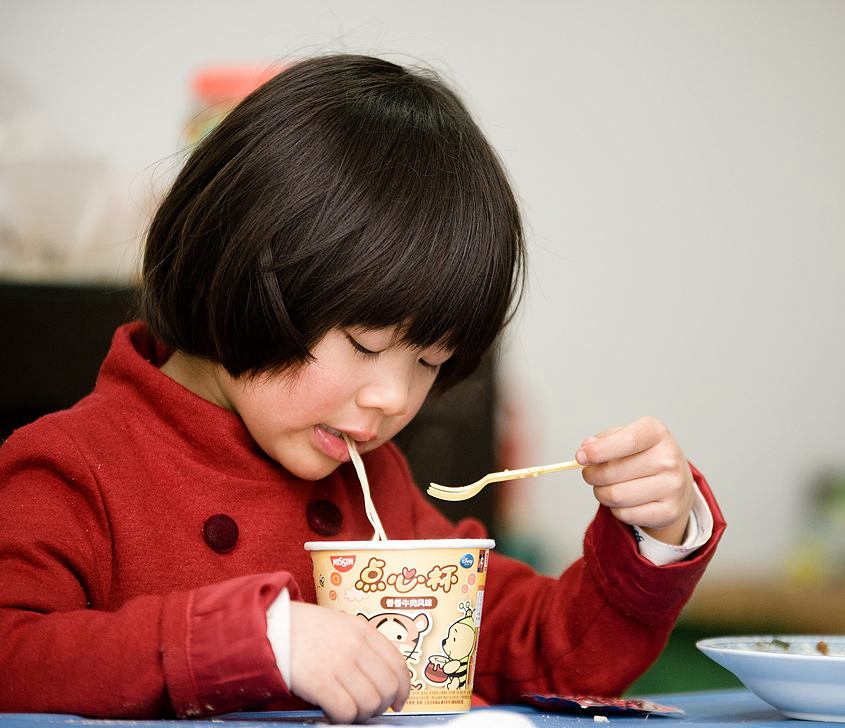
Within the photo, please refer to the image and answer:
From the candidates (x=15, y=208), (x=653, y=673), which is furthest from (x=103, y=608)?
(x=653, y=673)

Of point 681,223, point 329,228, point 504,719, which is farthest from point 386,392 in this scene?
point 681,223

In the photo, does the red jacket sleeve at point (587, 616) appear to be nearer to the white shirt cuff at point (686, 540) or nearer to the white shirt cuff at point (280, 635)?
the white shirt cuff at point (686, 540)

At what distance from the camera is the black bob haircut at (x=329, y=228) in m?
0.99

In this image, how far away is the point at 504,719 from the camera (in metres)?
0.64

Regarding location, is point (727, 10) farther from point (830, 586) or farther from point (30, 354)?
point (30, 354)

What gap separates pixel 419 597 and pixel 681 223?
2889 millimetres

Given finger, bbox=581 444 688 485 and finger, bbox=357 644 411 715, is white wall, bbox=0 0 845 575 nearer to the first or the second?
finger, bbox=581 444 688 485

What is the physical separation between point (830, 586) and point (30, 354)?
2.52 m

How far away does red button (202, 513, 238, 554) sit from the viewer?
1.02 m

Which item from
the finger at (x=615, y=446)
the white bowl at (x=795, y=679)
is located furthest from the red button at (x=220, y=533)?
the white bowl at (x=795, y=679)

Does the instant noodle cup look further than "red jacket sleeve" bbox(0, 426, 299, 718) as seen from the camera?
Yes

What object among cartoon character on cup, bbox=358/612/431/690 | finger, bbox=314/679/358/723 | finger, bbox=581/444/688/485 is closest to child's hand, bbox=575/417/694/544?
finger, bbox=581/444/688/485

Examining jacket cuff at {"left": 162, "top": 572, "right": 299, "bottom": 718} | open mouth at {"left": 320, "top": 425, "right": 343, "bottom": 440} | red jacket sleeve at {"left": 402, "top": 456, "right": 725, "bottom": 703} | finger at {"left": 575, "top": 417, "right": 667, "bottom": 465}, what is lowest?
red jacket sleeve at {"left": 402, "top": 456, "right": 725, "bottom": 703}

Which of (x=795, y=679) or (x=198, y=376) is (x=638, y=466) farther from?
(x=198, y=376)
